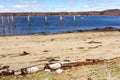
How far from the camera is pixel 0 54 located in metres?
24.3

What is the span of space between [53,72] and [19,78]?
1.56 metres

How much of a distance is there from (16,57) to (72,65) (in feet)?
22.5

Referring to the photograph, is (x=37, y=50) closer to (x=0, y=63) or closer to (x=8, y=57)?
(x=8, y=57)

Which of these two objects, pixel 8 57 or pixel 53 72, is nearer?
pixel 53 72

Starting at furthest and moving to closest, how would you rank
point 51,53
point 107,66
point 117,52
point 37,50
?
point 37,50
point 51,53
point 117,52
point 107,66

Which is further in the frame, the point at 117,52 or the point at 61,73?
the point at 117,52

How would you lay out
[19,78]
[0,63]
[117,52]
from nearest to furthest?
[19,78]
[0,63]
[117,52]

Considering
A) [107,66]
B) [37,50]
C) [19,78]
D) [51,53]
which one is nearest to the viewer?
[19,78]

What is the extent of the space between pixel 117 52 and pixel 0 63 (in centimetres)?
744

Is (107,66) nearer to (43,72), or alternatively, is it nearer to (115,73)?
(115,73)

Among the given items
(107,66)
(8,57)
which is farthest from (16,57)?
(107,66)

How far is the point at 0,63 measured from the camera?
20172 millimetres

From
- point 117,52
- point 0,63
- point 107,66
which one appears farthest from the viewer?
point 117,52

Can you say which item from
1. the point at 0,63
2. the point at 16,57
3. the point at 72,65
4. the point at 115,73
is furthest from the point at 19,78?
the point at 16,57
